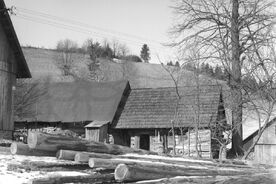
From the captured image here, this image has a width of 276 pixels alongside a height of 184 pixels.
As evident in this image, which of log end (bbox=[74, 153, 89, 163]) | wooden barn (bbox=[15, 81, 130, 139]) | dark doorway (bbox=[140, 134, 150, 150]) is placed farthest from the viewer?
dark doorway (bbox=[140, 134, 150, 150])

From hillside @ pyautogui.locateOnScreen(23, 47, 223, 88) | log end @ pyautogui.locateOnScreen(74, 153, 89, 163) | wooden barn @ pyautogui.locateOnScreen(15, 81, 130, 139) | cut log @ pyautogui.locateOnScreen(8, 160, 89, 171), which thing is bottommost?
cut log @ pyautogui.locateOnScreen(8, 160, 89, 171)

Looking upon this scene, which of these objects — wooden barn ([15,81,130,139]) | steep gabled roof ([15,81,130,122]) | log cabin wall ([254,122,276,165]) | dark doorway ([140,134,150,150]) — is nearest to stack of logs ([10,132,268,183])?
wooden barn ([15,81,130,139])

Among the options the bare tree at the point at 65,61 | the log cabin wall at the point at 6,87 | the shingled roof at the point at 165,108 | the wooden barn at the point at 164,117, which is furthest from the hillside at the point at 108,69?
the log cabin wall at the point at 6,87

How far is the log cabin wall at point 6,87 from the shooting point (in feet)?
80.9

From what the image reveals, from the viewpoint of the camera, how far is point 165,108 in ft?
112

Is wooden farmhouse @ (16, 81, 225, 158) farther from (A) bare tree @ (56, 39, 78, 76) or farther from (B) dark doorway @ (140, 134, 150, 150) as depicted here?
(A) bare tree @ (56, 39, 78, 76)

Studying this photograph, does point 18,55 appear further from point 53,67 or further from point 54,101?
point 53,67

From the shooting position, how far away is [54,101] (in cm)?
3753

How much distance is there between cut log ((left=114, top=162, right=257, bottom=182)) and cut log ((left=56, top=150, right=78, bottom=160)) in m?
1.71

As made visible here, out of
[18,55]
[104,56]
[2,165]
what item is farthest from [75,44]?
[2,165]

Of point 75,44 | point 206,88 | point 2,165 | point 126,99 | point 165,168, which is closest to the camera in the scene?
point 165,168

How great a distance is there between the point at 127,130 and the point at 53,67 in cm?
6249

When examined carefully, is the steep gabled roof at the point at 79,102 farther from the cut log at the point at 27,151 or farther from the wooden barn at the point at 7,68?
the cut log at the point at 27,151

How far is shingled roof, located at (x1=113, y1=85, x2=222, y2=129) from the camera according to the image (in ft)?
104
